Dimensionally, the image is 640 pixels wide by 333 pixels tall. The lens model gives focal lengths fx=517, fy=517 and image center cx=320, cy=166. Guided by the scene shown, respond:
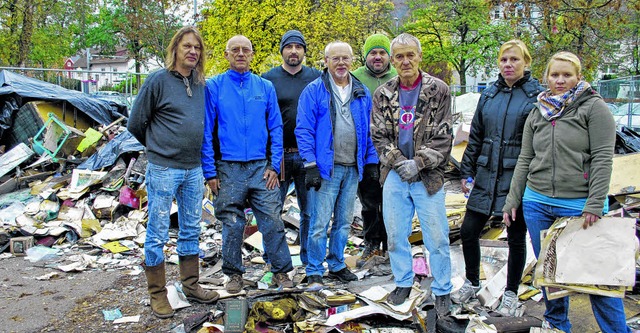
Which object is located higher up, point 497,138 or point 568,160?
point 497,138

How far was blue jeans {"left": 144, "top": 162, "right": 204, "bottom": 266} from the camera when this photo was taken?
408 centimetres

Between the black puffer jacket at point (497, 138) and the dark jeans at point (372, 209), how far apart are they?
1258mm

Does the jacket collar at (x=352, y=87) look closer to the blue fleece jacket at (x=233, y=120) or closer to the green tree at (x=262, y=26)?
the blue fleece jacket at (x=233, y=120)

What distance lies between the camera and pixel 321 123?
4.46 metres

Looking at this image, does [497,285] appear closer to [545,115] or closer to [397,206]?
[397,206]

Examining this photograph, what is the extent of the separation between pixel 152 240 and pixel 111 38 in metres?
50.5

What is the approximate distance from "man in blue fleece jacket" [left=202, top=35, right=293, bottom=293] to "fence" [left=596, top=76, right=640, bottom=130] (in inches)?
382

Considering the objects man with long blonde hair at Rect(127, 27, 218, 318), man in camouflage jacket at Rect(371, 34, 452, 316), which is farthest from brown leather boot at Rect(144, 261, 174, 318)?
man in camouflage jacket at Rect(371, 34, 452, 316)

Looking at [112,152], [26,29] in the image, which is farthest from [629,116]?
[26,29]

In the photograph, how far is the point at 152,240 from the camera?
4.14 metres

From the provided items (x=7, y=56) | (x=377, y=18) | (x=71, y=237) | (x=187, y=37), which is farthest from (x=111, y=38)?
(x=187, y=37)

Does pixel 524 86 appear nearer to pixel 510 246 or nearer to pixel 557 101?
pixel 557 101

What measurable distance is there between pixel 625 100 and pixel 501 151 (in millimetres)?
10568

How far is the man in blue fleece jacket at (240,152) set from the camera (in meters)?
4.39
